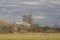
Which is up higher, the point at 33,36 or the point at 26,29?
the point at 26,29

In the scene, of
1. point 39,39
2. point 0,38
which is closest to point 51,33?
point 39,39

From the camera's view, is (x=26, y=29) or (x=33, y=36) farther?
(x=26, y=29)

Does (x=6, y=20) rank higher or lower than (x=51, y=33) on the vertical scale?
higher

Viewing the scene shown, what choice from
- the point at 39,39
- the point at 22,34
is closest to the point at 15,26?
the point at 22,34

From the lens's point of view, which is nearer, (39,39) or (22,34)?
(39,39)

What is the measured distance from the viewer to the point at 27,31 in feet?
23.7

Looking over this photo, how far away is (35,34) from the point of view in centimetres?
718

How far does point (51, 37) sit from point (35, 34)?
503 millimetres

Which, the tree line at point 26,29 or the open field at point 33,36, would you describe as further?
the tree line at point 26,29

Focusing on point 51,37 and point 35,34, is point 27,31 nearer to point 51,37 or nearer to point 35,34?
point 35,34

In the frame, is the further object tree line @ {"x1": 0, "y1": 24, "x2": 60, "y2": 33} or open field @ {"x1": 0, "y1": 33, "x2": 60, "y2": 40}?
tree line @ {"x1": 0, "y1": 24, "x2": 60, "y2": 33}

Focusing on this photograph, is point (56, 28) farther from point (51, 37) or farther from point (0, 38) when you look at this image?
point (0, 38)

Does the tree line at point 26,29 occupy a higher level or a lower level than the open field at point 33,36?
higher

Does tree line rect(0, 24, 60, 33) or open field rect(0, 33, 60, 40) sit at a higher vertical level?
tree line rect(0, 24, 60, 33)
